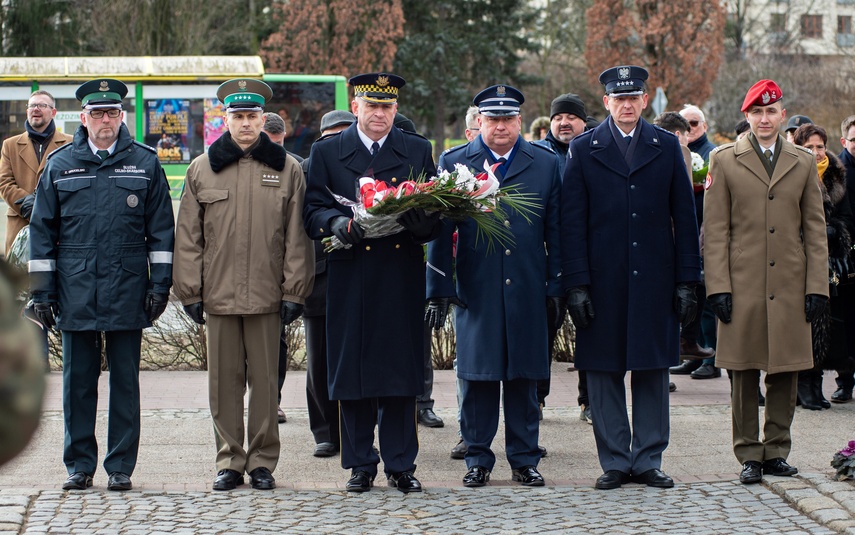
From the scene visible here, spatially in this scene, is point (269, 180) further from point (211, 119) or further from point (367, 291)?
point (211, 119)

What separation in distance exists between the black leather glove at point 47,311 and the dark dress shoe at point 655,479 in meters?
3.38

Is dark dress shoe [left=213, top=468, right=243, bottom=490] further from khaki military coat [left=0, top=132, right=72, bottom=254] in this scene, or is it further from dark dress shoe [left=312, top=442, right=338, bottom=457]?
khaki military coat [left=0, top=132, right=72, bottom=254]

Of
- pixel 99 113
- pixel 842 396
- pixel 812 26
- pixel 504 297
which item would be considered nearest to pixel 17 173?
pixel 99 113

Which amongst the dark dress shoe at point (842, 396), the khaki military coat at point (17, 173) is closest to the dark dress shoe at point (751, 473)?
the dark dress shoe at point (842, 396)

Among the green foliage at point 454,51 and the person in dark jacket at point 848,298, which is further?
the green foliage at point 454,51

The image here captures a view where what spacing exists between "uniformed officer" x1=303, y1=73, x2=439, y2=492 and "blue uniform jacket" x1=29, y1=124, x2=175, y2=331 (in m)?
0.96

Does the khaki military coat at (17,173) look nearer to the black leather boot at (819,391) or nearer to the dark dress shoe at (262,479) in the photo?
the dark dress shoe at (262,479)

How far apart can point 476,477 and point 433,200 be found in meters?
1.65

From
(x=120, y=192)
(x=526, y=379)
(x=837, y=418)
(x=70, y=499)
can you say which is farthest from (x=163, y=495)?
(x=837, y=418)

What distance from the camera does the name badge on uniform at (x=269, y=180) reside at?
657 centimetres

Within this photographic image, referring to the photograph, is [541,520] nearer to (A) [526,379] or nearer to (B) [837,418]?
(A) [526,379]

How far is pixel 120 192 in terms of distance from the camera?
21.2ft

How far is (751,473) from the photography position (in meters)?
6.47

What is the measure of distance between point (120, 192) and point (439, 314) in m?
1.91
